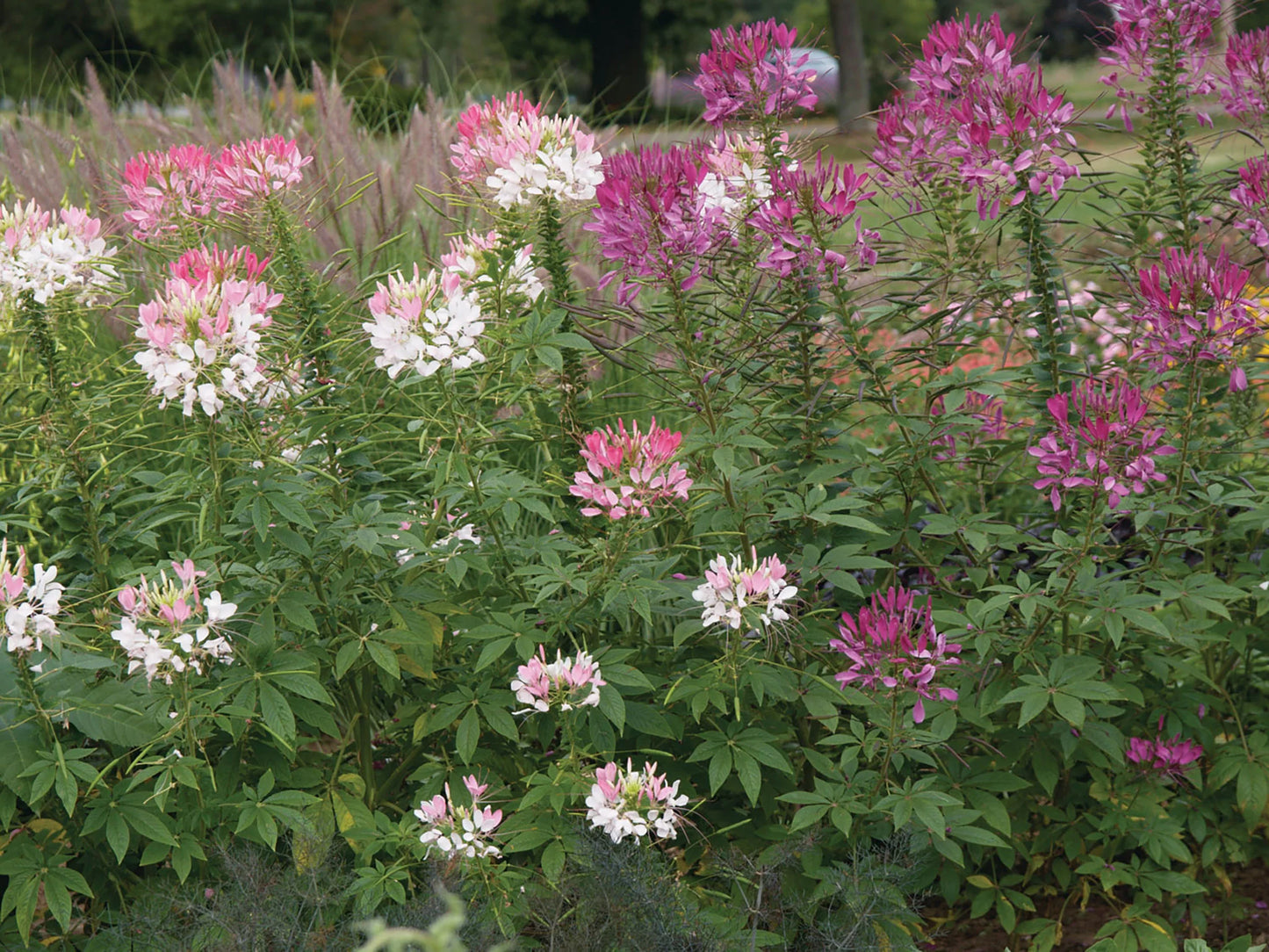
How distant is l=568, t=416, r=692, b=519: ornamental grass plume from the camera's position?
203 cm

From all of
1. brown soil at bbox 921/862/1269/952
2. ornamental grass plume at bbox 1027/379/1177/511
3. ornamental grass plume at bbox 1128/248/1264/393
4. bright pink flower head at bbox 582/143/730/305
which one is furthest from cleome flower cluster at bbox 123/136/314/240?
brown soil at bbox 921/862/1269/952

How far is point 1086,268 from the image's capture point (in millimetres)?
2801

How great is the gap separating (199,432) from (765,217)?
3.77 ft

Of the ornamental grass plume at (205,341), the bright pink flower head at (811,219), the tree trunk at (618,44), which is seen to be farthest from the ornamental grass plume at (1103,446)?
the tree trunk at (618,44)

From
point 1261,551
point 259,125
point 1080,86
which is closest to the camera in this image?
point 1261,551

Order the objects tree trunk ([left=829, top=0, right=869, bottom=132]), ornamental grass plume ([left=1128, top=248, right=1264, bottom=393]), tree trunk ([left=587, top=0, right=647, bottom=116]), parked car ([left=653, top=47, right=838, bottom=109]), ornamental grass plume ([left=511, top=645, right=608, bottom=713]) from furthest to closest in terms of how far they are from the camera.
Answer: tree trunk ([left=587, top=0, right=647, bottom=116]) < tree trunk ([left=829, top=0, right=869, bottom=132]) < parked car ([left=653, top=47, right=838, bottom=109]) < ornamental grass plume ([left=1128, top=248, right=1264, bottom=393]) < ornamental grass plume ([left=511, top=645, right=608, bottom=713])

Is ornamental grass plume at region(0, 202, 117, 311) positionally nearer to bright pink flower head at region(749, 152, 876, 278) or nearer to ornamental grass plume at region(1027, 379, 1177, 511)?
bright pink flower head at region(749, 152, 876, 278)

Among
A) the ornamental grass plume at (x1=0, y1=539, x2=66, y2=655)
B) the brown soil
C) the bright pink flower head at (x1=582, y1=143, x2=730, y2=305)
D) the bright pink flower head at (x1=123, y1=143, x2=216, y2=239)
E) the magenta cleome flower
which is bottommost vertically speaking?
the brown soil

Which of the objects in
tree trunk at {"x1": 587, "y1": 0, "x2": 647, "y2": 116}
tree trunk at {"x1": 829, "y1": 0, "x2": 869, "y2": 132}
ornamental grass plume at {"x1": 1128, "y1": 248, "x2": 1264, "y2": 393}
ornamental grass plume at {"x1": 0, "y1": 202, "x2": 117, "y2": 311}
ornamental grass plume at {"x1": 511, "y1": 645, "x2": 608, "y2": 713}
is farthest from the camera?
tree trunk at {"x1": 587, "y1": 0, "x2": 647, "y2": 116}

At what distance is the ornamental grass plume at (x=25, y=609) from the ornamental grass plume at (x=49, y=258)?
575mm

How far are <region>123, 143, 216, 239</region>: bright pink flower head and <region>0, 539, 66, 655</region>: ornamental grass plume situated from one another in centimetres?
90

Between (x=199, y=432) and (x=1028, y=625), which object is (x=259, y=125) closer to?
(x=199, y=432)

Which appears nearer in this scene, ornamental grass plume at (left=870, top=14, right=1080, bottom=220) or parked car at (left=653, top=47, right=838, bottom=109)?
ornamental grass plume at (left=870, top=14, right=1080, bottom=220)

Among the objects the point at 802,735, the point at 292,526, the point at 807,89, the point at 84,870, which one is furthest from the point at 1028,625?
the point at 84,870
